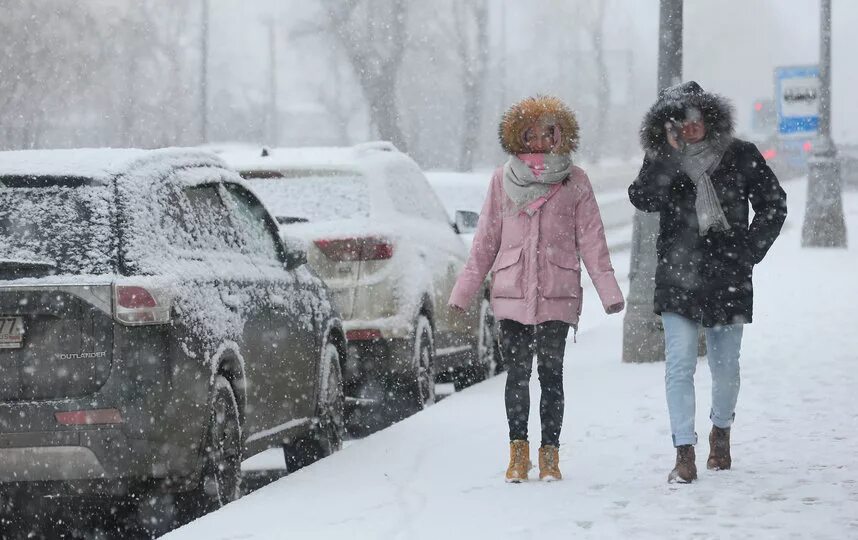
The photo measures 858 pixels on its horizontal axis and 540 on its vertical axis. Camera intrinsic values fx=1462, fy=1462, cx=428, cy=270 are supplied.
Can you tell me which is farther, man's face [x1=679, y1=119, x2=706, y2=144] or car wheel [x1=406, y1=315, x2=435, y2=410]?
car wheel [x1=406, y1=315, x2=435, y2=410]

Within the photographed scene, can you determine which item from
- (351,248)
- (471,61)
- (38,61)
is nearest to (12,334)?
(351,248)

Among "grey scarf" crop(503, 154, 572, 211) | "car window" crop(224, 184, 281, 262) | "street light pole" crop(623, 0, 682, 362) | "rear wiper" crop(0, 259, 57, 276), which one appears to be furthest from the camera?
"street light pole" crop(623, 0, 682, 362)

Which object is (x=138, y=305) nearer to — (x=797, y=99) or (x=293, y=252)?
(x=293, y=252)

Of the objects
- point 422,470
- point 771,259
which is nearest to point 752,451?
point 422,470

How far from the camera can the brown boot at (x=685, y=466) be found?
20.3 feet

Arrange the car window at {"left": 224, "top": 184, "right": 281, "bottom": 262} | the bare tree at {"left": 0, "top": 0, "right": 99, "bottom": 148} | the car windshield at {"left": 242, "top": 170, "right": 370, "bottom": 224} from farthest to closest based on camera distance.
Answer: the bare tree at {"left": 0, "top": 0, "right": 99, "bottom": 148} < the car windshield at {"left": 242, "top": 170, "right": 370, "bottom": 224} < the car window at {"left": 224, "top": 184, "right": 281, "bottom": 262}

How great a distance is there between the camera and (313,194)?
30.4 feet

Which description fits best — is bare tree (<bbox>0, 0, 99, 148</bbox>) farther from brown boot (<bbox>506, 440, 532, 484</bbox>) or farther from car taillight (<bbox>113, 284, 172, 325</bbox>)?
car taillight (<bbox>113, 284, 172, 325</bbox>)

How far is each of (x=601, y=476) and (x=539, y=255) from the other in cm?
104

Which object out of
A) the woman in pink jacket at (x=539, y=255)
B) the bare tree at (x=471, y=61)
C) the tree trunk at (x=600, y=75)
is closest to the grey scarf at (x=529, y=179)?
the woman in pink jacket at (x=539, y=255)

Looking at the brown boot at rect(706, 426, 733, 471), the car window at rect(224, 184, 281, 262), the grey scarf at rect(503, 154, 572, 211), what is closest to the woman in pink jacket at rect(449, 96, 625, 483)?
the grey scarf at rect(503, 154, 572, 211)

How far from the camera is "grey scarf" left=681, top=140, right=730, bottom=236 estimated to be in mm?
6176

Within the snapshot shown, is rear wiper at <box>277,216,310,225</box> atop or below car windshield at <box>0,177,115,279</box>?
below

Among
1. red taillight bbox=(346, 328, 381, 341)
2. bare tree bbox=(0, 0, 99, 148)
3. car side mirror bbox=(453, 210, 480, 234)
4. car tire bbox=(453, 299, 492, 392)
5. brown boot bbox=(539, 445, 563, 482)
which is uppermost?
bare tree bbox=(0, 0, 99, 148)
